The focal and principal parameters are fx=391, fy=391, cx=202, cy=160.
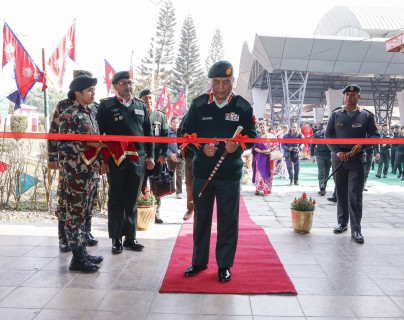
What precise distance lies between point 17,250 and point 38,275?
2.91 feet

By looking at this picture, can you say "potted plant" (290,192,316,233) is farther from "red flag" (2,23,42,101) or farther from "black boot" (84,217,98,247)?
"red flag" (2,23,42,101)

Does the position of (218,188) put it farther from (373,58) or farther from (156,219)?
(373,58)

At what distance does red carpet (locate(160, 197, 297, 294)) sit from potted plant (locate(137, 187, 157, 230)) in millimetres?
624

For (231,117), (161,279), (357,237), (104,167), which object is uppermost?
(231,117)

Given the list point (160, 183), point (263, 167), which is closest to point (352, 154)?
point (160, 183)

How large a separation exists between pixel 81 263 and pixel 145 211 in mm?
1608

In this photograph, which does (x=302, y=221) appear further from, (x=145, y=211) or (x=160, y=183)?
(x=145, y=211)

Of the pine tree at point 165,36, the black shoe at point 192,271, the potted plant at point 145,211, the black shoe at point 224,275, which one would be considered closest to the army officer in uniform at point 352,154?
the black shoe at point 224,275

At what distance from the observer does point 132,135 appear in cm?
420

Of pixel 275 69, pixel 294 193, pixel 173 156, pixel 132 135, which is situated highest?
pixel 275 69

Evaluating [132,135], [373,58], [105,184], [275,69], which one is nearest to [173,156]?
[105,184]

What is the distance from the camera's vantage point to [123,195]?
14.1ft

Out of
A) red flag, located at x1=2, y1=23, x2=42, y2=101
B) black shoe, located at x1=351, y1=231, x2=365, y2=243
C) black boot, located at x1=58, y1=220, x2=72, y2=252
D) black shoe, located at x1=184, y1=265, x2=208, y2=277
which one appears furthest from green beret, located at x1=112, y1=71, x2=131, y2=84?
black shoe, located at x1=351, y1=231, x2=365, y2=243

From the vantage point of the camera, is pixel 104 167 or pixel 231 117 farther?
pixel 104 167
